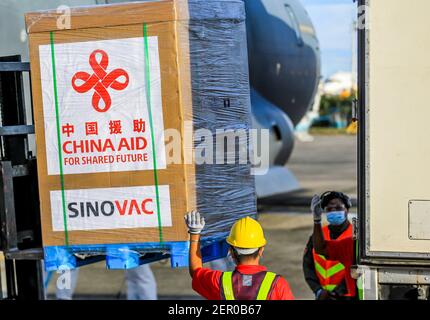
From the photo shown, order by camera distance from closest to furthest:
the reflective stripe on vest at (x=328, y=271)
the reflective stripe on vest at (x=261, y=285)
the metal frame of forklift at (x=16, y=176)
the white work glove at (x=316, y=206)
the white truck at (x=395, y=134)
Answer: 1. the reflective stripe on vest at (x=261, y=285)
2. the white truck at (x=395, y=134)
3. the metal frame of forklift at (x=16, y=176)
4. the white work glove at (x=316, y=206)
5. the reflective stripe on vest at (x=328, y=271)

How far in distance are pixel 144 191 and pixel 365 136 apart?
125 cm

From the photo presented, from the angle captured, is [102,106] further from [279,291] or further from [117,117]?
[279,291]

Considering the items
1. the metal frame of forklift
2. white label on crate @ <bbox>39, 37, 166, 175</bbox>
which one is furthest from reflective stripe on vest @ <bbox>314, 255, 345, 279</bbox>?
the metal frame of forklift

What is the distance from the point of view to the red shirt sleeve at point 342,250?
5.15 meters

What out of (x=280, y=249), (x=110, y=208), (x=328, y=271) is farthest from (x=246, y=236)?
(x=280, y=249)

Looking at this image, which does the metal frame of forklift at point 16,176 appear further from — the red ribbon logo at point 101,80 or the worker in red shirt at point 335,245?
the worker in red shirt at point 335,245

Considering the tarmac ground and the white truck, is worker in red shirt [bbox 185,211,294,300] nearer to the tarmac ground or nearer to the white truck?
the white truck

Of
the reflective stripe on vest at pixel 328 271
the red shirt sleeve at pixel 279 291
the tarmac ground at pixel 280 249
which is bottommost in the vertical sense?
the tarmac ground at pixel 280 249

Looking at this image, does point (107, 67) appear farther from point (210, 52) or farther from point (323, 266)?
point (323, 266)

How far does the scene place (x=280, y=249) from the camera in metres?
9.91

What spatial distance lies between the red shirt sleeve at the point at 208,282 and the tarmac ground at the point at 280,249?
394cm

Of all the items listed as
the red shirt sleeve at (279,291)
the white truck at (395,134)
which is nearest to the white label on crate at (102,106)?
the red shirt sleeve at (279,291)

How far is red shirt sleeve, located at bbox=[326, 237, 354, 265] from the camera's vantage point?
16.9 feet

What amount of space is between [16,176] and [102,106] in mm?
790
